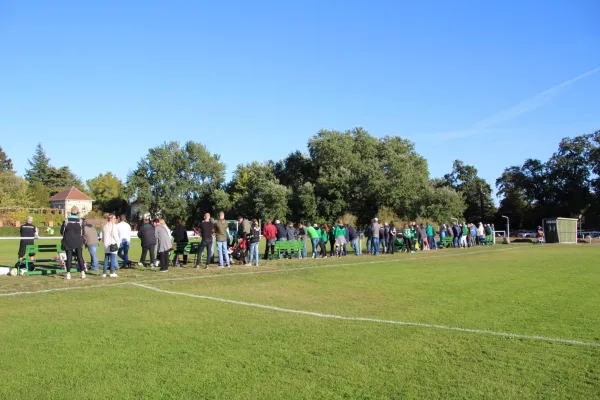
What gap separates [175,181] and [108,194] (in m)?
37.0

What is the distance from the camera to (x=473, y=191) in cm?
9419

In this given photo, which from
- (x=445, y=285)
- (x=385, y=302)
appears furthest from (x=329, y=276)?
(x=385, y=302)

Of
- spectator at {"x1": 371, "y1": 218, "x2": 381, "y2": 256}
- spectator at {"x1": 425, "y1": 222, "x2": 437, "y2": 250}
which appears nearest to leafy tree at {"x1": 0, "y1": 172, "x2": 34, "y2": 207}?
spectator at {"x1": 425, "y1": 222, "x2": 437, "y2": 250}

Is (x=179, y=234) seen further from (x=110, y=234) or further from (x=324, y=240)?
(x=324, y=240)

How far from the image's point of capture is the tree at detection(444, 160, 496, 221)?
93.1 meters

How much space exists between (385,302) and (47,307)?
20.4 ft

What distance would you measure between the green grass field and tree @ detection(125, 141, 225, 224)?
2859 inches

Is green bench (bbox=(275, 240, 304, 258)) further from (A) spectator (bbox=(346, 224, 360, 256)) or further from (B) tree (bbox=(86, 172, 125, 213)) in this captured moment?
(B) tree (bbox=(86, 172, 125, 213))

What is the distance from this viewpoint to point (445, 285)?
12289 millimetres

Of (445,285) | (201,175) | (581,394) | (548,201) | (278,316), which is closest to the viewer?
(581,394)

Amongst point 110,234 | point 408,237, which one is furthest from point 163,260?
point 408,237

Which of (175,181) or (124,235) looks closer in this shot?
(124,235)

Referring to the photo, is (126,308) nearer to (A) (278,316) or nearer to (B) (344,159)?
(A) (278,316)

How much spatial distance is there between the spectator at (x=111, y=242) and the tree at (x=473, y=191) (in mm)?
84131
